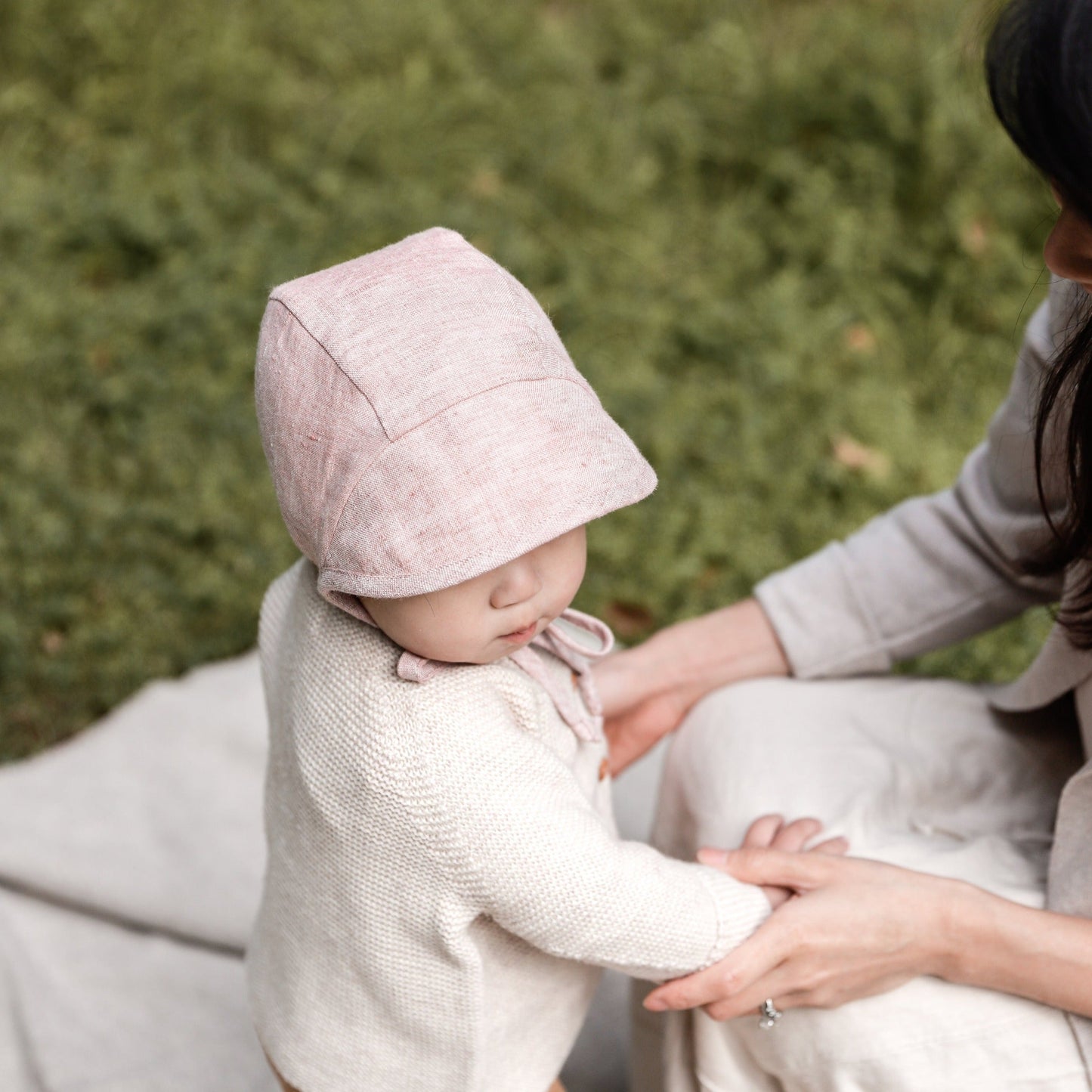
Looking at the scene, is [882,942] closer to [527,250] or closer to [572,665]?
[572,665]

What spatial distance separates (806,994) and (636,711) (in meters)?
0.56

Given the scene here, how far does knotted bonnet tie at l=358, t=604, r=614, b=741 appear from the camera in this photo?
4.72 feet

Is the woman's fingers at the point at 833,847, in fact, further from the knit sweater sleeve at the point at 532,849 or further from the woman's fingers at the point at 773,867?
the knit sweater sleeve at the point at 532,849

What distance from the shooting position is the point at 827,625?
6.54 ft

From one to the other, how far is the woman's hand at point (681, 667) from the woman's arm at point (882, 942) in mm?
434

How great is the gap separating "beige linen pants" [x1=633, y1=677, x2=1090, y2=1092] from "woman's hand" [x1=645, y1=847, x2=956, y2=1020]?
0.05m

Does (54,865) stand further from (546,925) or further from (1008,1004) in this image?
(1008,1004)

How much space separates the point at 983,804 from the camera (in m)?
1.85

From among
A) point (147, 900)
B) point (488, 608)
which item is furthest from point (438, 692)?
point (147, 900)

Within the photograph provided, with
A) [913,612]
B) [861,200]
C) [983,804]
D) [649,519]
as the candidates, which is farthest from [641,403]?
[983,804]

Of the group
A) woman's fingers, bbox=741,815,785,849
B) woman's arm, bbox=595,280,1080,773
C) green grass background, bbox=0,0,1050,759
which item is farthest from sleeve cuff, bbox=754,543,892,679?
green grass background, bbox=0,0,1050,759

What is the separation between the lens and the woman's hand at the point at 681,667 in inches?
77.6

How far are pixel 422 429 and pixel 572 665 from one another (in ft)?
1.40

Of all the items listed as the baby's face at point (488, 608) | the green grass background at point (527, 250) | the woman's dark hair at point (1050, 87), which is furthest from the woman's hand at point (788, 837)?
the green grass background at point (527, 250)
